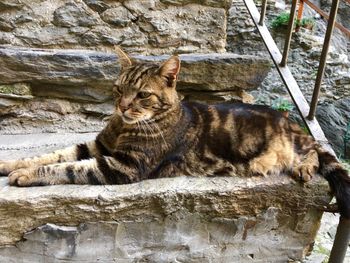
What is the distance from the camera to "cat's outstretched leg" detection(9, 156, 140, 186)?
168cm

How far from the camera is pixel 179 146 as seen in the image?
6.19 ft

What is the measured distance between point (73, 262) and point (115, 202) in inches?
14.4

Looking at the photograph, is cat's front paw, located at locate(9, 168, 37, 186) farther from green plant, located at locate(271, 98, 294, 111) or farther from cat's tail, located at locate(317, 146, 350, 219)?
green plant, located at locate(271, 98, 294, 111)

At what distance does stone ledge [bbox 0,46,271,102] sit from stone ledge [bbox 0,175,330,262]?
0.75 m

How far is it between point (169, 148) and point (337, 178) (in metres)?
0.80

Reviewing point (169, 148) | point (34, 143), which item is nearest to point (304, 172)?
point (169, 148)

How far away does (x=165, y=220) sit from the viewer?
1.76m

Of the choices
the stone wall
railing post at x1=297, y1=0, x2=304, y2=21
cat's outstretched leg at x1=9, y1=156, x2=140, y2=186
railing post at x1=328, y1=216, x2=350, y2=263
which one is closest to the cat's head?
cat's outstretched leg at x1=9, y1=156, x2=140, y2=186

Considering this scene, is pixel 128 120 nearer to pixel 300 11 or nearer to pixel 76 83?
pixel 76 83

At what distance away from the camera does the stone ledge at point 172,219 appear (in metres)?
1.63

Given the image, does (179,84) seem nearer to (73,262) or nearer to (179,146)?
(179,146)

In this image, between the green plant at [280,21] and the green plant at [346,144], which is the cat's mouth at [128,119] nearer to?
the green plant at [346,144]

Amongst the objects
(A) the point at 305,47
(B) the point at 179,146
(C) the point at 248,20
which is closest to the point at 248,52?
(C) the point at 248,20

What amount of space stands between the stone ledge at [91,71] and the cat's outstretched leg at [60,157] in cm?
47
